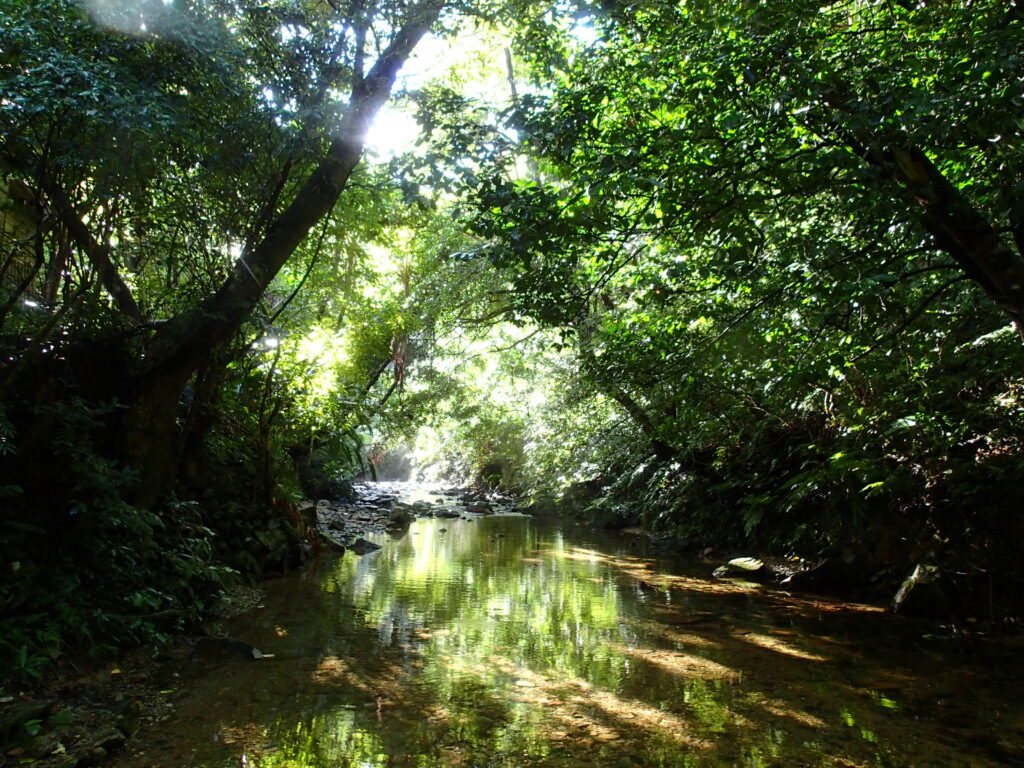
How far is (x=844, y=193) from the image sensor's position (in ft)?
15.6

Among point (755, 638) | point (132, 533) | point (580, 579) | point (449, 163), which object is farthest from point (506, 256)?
point (580, 579)

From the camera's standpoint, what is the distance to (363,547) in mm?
10984

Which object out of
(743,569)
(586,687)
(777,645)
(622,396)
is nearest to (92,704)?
(586,687)

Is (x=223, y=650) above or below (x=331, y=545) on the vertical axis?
below

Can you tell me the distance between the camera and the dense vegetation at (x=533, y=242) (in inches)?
171

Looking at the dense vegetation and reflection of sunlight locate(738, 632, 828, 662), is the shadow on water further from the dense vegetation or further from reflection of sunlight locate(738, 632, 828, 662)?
the dense vegetation

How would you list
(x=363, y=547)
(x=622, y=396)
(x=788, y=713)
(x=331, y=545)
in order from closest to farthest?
(x=788, y=713) < (x=331, y=545) < (x=363, y=547) < (x=622, y=396)

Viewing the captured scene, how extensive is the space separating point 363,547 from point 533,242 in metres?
8.05

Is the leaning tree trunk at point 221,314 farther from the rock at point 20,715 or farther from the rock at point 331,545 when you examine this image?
the rock at point 331,545

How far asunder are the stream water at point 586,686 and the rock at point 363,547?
2862 mm

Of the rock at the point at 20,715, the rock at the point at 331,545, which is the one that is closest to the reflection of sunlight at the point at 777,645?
the rock at the point at 20,715

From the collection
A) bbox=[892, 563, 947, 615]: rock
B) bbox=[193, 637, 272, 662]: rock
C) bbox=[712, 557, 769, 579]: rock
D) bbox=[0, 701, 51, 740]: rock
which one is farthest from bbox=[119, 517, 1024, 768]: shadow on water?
bbox=[712, 557, 769, 579]: rock

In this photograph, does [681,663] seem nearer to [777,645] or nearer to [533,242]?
[777,645]

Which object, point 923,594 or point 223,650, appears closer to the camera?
point 223,650
